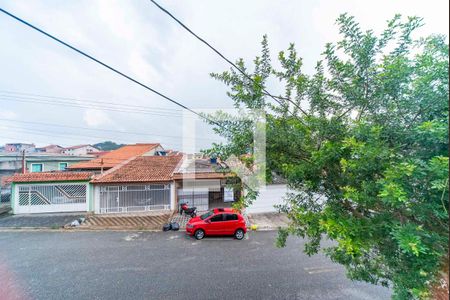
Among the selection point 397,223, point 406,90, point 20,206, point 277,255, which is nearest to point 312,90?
point 406,90

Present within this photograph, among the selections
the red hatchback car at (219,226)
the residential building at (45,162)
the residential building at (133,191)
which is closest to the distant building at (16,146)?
the residential building at (45,162)

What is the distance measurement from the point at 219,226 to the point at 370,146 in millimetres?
7734

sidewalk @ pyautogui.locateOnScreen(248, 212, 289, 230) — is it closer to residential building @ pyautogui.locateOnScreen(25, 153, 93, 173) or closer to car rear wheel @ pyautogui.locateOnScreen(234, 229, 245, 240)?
car rear wheel @ pyautogui.locateOnScreen(234, 229, 245, 240)

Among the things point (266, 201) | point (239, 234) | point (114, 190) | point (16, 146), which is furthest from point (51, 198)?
point (16, 146)

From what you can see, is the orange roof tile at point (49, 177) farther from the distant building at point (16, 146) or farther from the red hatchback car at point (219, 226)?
the distant building at point (16, 146)

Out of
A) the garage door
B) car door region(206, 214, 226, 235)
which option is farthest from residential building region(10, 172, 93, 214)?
car door region(206, 214, 226, 235)

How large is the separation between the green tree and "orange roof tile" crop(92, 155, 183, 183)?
10036 mm

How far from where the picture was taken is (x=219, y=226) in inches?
343

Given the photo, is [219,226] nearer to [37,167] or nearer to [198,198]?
[198,198]

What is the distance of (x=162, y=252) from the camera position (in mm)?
7348

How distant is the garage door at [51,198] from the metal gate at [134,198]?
1.39m

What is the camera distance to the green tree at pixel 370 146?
1881mm

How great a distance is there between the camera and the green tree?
1.88 m

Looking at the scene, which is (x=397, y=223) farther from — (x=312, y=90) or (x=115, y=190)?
(x=115, y=190)
